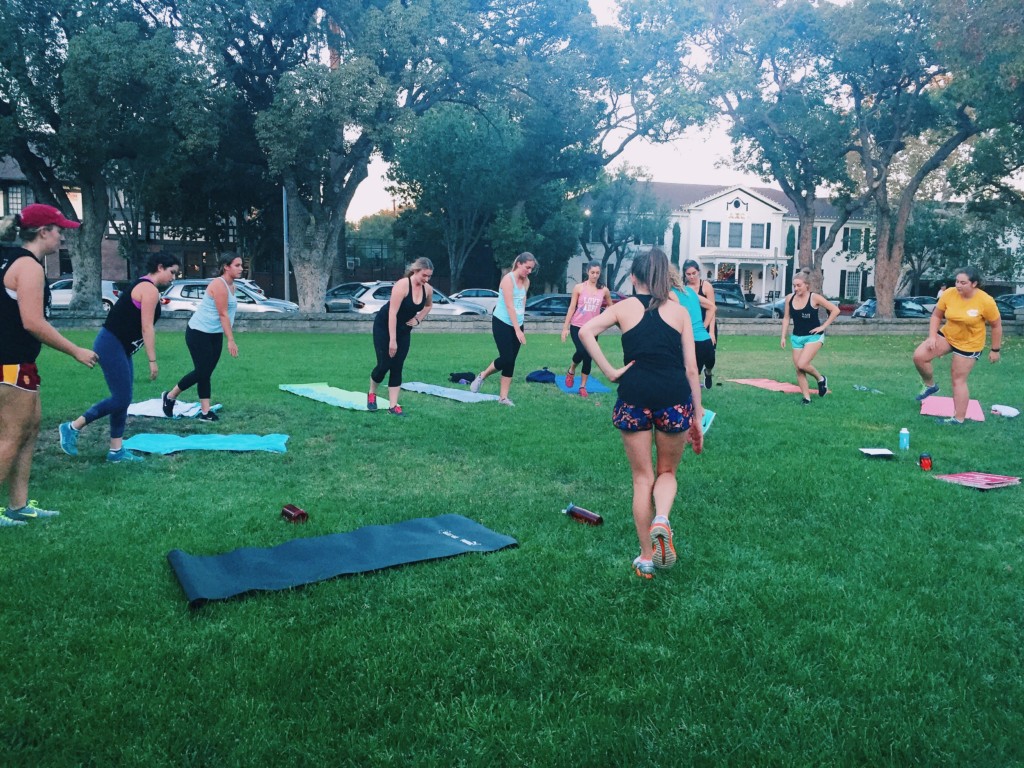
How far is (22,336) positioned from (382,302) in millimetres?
23856

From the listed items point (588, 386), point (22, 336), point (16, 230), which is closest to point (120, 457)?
point (22, 336)

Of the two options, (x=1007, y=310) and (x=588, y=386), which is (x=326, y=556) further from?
(x=1007, y=310)

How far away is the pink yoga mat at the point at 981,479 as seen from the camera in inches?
257

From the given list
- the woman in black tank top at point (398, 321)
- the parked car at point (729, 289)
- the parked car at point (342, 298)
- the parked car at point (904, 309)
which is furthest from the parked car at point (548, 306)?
the woman in black tank top at point (398, 321)

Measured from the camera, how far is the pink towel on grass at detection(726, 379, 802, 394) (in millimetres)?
12445

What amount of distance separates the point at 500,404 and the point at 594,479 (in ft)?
13.5

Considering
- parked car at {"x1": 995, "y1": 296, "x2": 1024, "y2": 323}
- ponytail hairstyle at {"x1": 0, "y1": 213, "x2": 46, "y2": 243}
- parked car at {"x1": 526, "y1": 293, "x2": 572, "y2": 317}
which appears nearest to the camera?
ponytail hairstyle at {"x1": 0, "y1": 213, "x2": 46, "y2": 243}

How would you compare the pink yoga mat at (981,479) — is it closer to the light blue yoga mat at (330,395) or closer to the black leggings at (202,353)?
the light blue yoga mat at (330,395)

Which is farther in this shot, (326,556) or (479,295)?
(479,295)

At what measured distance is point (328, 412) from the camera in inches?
388

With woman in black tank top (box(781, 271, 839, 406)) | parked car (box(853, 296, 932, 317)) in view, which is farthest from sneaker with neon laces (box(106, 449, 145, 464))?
parked car (box(853, 296, 932, 317))

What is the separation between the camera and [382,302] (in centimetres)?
2866

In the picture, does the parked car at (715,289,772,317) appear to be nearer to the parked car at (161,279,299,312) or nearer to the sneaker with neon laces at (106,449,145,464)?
the parked car at (161,279,299,312)

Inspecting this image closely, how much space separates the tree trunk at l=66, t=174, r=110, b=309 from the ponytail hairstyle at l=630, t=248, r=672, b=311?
2450cm
